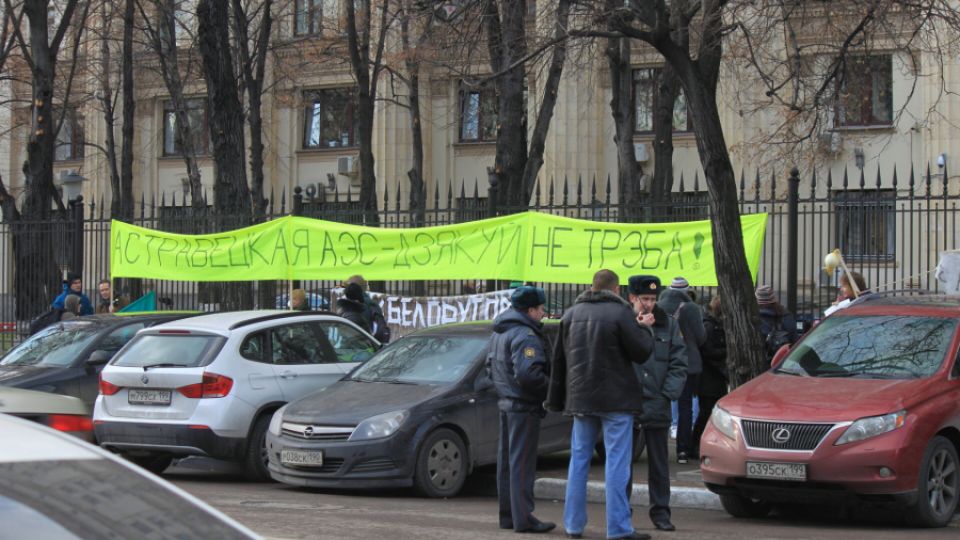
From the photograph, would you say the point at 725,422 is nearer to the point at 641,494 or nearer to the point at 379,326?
the point at 641,494

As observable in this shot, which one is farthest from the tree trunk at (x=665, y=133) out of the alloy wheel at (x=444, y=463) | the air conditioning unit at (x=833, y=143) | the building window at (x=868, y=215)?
the alloy wheel at (x=444, y=463)

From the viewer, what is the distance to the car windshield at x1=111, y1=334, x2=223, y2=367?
12.1 metres

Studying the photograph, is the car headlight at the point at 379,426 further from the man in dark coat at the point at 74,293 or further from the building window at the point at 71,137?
the building window at the point at 71,137

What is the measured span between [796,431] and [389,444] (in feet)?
11.1

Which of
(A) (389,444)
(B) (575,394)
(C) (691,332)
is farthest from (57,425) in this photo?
(C) (691,332)

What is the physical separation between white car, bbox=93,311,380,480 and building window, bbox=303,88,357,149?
26.3m

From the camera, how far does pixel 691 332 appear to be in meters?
12.6

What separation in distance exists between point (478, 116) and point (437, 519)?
28.0 metres

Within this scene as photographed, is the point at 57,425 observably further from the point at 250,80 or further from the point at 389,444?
the point at 250,80

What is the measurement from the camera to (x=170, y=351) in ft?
40.1

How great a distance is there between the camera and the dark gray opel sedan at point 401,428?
35.0 ft

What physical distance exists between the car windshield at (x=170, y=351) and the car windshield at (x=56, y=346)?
5.31 ft

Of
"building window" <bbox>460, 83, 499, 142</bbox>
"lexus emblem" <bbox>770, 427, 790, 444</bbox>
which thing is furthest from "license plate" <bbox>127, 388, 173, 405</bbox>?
"building window" <bbox>460, 83, 499, 142</bbox>

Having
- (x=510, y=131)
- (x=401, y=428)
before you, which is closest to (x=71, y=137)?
(x=510, y=131)
